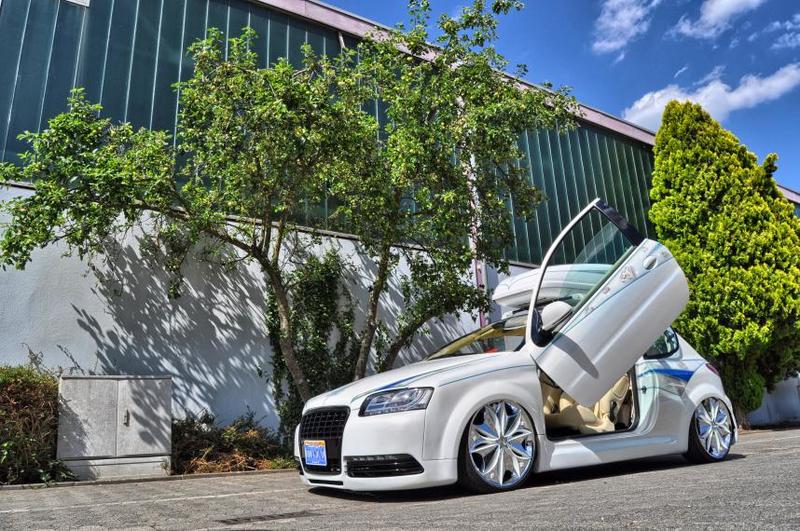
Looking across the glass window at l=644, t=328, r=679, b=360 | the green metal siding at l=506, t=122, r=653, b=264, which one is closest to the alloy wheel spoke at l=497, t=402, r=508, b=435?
the glass window at l=644, t=328, r=679, b=360

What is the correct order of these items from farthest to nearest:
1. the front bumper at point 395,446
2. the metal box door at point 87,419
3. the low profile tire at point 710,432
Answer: the metal box door at point 87,419, the low profile tire at point 710,432, the front bumper at point 395,446

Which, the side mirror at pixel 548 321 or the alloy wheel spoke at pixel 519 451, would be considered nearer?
the alloy wheel spoke at pixel 519 451

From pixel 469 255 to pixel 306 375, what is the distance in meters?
3.46

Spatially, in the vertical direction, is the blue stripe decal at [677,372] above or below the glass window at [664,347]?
below

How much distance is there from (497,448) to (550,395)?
3.26 ft

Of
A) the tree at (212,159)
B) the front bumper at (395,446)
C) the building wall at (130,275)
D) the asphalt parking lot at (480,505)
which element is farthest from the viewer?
the building wall at (130,275)

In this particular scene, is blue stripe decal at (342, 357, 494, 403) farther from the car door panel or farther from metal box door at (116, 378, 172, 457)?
metal box door at (116, 378, 172, 457)

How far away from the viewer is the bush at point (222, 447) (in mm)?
7648

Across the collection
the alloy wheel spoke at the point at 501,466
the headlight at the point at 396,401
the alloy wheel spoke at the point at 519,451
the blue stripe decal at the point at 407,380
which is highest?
the blue stripe decal at the point at 407,380

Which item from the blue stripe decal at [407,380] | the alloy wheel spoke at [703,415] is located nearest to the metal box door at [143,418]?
the blue stripe decal at [407,380]

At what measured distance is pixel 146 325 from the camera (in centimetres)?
862

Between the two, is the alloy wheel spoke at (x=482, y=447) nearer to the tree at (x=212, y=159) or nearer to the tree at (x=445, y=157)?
the tree at (x=445, y=157)

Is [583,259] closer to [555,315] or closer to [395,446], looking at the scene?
[555,315]

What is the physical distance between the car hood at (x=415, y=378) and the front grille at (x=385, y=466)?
1.30 ft
